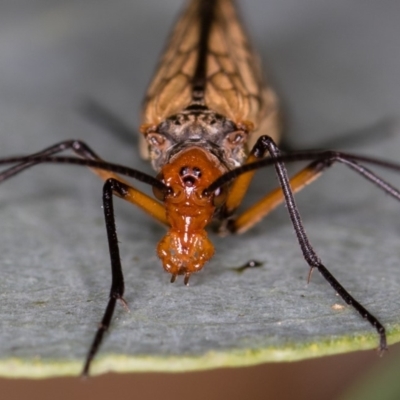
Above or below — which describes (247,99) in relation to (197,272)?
above

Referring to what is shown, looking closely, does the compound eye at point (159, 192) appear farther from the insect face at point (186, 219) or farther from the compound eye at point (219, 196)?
the compound eye at point (219, 196)

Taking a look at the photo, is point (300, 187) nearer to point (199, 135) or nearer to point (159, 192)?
point (199, 135)

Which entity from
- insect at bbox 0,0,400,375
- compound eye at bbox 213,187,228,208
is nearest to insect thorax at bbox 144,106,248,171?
insect at bbox 0,0,400,375

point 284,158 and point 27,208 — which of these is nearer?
point 284,158

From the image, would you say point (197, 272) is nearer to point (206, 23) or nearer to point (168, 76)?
point (168, 76)

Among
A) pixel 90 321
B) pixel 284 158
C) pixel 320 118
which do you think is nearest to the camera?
pixel 90 321

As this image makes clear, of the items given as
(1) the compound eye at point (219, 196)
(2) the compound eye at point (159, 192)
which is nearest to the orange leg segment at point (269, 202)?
(1) the compound eye at point (219, 196)

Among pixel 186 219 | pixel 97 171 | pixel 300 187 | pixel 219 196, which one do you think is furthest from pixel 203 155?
pixel 97 171

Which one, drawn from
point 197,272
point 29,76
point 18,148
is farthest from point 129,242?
point 29,76

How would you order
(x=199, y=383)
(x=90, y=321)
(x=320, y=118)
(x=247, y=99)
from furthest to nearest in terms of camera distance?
(x=320, y=118)
(x=199, y=383)
(x=247, y=99)
(x=90, y=321)
